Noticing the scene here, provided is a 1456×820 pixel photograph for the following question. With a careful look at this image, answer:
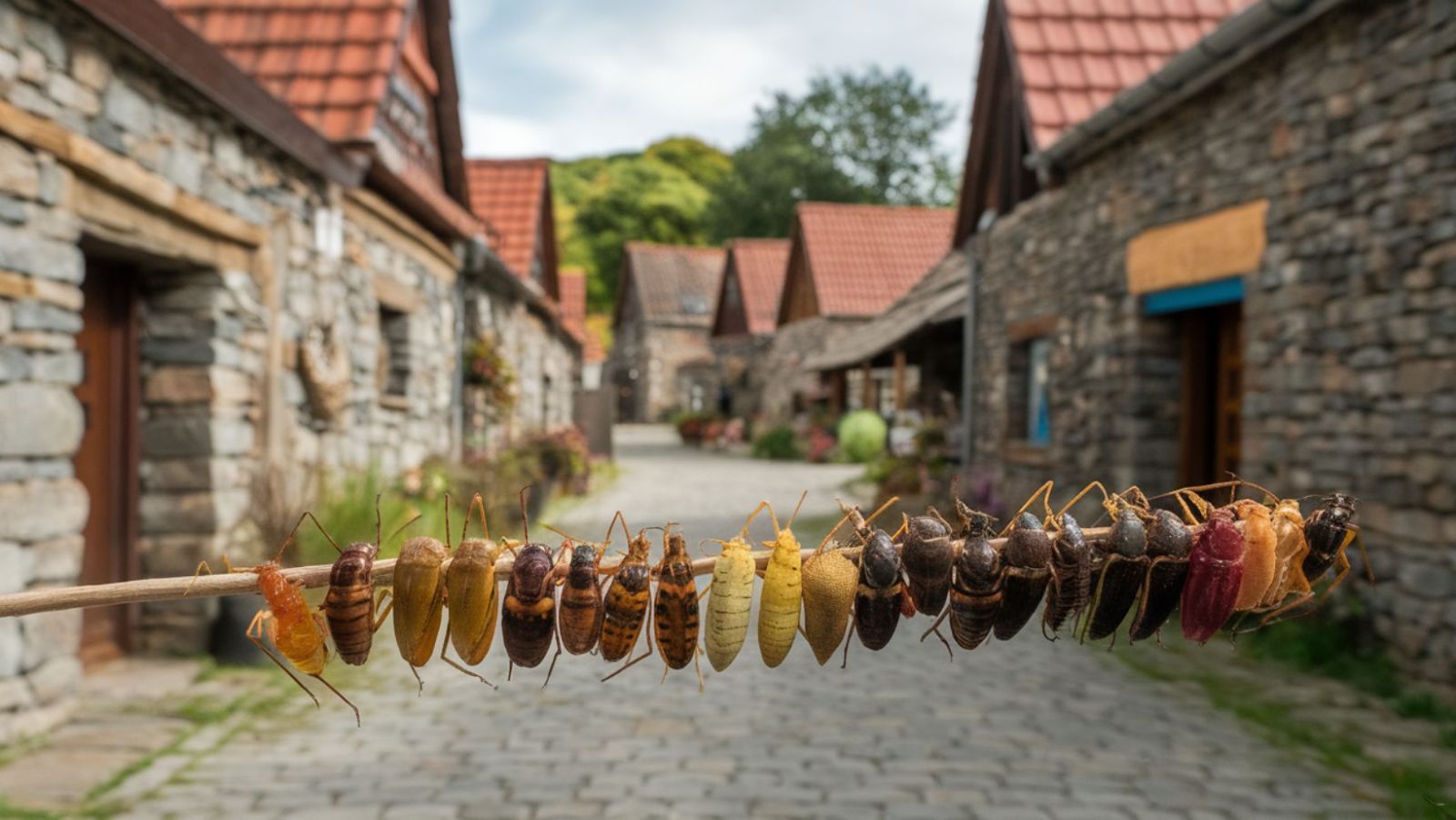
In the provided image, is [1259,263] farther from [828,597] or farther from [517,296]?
[517,296]

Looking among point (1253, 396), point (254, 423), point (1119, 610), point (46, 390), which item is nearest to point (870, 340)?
point (1253, 396)

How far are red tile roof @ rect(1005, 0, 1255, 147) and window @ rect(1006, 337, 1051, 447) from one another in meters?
2.08

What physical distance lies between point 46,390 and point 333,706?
191 cm

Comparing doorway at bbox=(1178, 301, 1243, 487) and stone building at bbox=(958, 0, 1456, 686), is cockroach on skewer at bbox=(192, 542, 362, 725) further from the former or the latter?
doorway at bbox=(1178, 301, 1243, 487)

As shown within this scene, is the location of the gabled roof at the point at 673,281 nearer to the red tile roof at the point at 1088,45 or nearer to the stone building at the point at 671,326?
the stone building at the point at 671,326

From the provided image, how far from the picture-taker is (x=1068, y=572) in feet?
3.25

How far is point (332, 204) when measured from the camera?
6977 mm

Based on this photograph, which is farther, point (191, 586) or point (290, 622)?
point (290, 622)

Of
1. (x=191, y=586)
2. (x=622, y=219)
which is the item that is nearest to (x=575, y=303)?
(x=622, y=219)

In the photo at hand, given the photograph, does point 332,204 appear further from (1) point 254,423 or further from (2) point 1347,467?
(2) point 1347,467

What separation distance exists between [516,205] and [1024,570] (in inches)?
588

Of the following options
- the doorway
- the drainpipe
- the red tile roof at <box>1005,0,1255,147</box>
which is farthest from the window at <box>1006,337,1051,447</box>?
the doorway

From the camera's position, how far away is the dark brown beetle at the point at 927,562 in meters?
0.98

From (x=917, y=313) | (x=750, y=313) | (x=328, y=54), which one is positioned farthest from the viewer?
(x=750, y=313)
